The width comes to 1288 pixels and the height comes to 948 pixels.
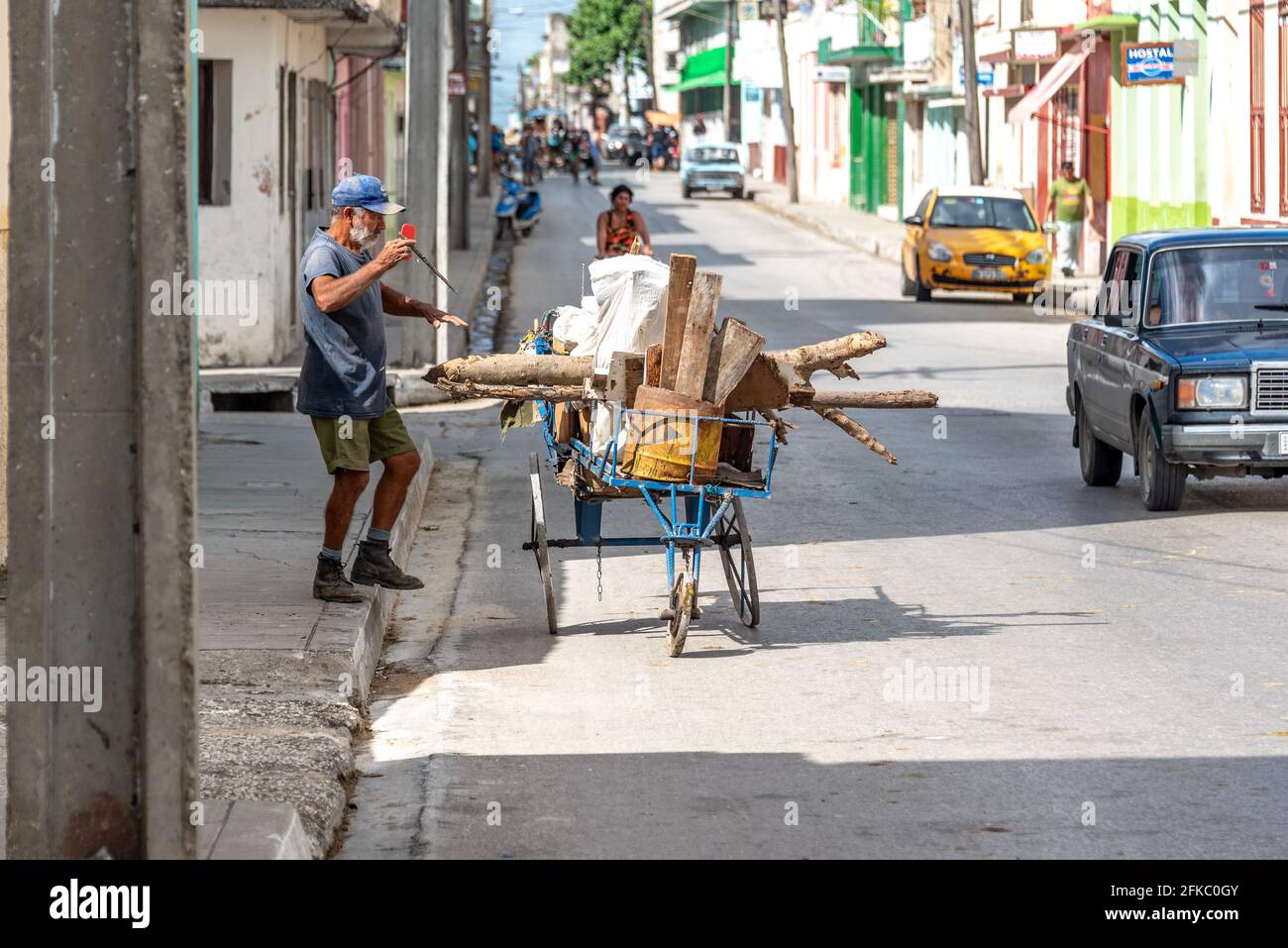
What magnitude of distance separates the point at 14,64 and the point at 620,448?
4.53m

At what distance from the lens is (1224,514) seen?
509 inches

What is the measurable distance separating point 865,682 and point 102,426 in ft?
14.0

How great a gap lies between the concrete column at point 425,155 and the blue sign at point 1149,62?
13.7 metres

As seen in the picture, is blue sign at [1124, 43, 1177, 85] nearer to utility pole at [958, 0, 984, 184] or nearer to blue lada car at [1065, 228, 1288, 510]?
utility pole at [958, 0, 984, 184]

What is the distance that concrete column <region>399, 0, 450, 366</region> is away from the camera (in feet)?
67.7

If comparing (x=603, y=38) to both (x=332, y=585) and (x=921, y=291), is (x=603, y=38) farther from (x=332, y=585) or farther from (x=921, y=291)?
(x=332, y=585)

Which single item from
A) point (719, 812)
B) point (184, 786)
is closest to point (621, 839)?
point (719, 812)

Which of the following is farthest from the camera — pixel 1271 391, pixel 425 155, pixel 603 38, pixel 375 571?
pixel 603 38

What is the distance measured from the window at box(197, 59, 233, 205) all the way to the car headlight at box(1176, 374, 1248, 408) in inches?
448

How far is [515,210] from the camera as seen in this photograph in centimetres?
4600

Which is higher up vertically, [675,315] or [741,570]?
[675,315]

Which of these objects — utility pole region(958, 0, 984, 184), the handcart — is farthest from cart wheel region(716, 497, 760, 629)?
utility pole region(958, 0, 984, 184)

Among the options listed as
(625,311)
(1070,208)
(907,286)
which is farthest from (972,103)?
(625,311)
